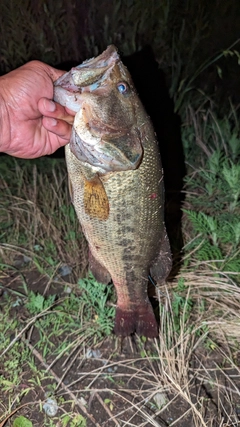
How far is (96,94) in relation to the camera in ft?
5.92

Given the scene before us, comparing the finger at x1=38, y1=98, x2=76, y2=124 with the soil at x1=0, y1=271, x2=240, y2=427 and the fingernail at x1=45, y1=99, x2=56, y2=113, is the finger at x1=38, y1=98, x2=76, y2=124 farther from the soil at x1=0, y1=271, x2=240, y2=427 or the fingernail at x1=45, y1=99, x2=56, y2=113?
the soil at x1=0, y1=271, x2=240, y2=427

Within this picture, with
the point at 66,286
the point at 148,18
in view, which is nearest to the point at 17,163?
the point at 66,286

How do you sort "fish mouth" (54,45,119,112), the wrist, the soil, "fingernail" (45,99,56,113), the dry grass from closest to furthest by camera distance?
"fish mouth" (54,45,119,112)
"fingernail" (45,99,56,113)
the wrist
the soil
the dry grass

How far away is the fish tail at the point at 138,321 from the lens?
7.61 ft

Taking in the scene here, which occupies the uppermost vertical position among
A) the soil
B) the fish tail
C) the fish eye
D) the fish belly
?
the fish eye

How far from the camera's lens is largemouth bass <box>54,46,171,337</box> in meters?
1.81

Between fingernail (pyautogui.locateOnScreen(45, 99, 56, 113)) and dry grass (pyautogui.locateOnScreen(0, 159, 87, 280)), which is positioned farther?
dry grass (pyautogui.locateOnScreen(0, 159, 87, 280))

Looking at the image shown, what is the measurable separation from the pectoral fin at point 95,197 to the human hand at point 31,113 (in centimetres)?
32

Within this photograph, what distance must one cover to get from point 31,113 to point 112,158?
64 centimetres

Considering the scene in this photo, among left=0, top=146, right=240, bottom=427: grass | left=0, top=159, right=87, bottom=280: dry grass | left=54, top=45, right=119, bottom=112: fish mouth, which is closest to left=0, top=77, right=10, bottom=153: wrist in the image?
left=54, top=45, right=119, bottom=112: fish mouth

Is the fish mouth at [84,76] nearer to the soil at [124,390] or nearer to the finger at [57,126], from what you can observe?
the finger at [57,126]

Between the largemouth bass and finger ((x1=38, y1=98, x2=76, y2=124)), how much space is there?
3 cm

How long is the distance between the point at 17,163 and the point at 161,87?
1451mm

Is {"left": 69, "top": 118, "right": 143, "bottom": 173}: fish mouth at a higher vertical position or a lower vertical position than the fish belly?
higher
